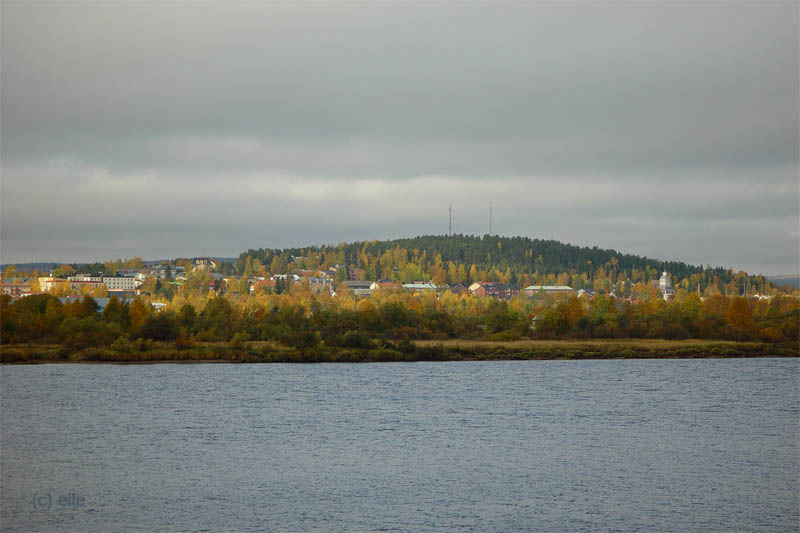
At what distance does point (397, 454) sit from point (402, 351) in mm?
43191

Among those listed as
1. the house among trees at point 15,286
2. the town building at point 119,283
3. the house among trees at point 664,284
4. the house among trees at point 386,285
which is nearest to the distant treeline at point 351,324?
the house among trees at point 15,286

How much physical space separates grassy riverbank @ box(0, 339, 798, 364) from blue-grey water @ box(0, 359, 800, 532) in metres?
12.4

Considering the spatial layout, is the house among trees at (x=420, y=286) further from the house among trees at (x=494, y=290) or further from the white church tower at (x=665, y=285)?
the white church tower at (x=665, y=285)

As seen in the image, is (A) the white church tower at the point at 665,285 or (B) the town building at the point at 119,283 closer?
(A) the white church tower at the point at 665,285

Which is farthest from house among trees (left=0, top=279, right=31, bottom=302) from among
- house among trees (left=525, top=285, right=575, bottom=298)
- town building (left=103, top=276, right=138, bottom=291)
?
house among trees (left=525, top=285, right=575, bottom=298)

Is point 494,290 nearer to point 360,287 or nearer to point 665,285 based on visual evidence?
point 360,287

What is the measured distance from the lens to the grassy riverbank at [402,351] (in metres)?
71.5

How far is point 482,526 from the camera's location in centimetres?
2272

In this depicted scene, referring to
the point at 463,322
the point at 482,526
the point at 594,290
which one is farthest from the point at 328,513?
the point at 594,290

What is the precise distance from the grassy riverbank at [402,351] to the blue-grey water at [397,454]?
1236cm

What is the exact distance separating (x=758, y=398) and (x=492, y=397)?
1675cm

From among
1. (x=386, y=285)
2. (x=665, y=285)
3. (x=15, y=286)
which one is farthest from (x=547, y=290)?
(x=15, y=286)

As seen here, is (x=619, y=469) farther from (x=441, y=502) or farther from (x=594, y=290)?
(x=594, y=290)

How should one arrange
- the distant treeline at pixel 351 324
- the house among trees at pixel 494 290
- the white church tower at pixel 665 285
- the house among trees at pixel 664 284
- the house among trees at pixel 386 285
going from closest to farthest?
the distant treeline at pixel 351 324
the house among trees at pixel 386 285
the house among trees at pixel 494 290
the white church tower at pixel 665 285
the house among trees at pixel 664 284
